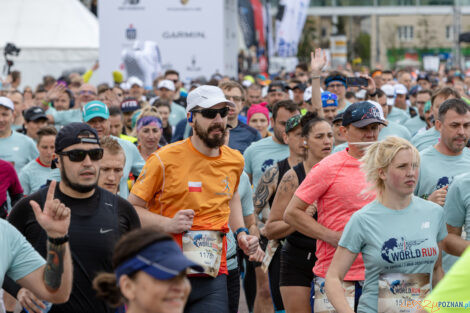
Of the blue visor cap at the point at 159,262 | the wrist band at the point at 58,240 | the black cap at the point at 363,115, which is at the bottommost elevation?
the wrist band at the point at 58,240

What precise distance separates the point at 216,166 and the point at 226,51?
17.1 metres

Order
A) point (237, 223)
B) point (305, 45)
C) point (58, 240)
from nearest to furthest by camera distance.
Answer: point (58, 240), point (237, 223), point (305, 45)

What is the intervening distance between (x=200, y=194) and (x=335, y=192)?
0.89 m

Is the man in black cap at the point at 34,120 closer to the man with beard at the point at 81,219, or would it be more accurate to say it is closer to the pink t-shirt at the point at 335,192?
the pink t-shirt at the point at 335,192

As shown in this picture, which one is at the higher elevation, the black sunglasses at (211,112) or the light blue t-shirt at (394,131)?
the black sunglasses at (211,112)

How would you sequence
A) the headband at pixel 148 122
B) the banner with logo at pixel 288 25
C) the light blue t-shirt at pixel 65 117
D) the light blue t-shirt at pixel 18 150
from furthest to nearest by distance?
the banner with logo at pixel 288 25, the light blue t-shirt at pixel 65 117, the light blue t-shirt at pixel 18 150, the headband at pixel 148 122

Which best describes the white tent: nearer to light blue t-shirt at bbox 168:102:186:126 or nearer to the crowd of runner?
light blue t-shirt at bbox 168:102:186:126

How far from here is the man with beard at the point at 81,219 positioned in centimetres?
475

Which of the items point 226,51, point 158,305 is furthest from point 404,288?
point 226,51

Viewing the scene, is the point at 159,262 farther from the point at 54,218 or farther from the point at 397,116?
the point at 397,116

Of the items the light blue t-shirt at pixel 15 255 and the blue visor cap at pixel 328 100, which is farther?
the blue visor cap at pixel 328 100

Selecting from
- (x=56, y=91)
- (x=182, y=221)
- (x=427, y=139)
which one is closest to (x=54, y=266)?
(x=182, y=221)

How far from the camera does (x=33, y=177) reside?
28.5 feet

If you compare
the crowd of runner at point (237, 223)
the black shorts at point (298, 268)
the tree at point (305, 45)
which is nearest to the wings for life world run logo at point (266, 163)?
the crowd of runner at point (237, 223)
